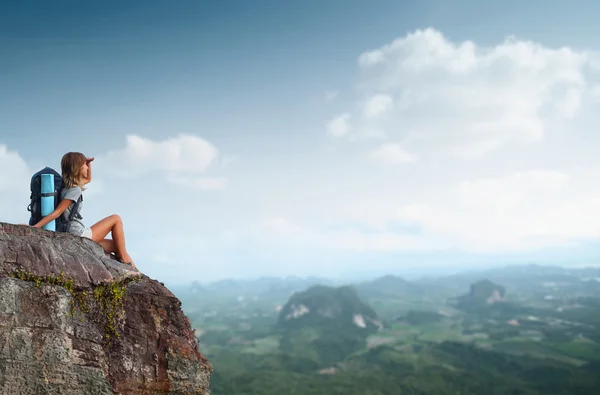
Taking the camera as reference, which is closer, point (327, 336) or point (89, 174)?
point (89, 174)

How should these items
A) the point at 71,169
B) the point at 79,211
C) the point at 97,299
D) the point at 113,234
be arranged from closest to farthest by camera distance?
the point at 97,299 → the point at 71,169 → the point at 79,211 → the point at 113,234

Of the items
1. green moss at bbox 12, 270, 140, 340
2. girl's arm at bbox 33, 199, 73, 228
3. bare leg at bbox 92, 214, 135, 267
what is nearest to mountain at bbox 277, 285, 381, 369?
bare leg at bbox 92, 214, 135, 267

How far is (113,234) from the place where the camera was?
11.3 m

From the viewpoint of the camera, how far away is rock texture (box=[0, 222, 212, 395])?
28.1 ft

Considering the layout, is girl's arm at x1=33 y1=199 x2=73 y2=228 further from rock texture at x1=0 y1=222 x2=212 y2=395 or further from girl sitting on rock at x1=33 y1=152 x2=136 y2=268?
rock texture at x1=0 y1=222 x2=212 y2=395

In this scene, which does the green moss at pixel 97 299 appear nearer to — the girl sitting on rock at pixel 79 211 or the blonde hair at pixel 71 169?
the girl sitting on rock at pixel 79 211

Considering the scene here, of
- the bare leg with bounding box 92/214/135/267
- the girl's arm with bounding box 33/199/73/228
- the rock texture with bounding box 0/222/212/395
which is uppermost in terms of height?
the girl's arm with bounding box 33/199/73/228

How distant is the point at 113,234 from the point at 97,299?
2336mm

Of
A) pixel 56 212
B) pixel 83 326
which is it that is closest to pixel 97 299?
pixel 83 326

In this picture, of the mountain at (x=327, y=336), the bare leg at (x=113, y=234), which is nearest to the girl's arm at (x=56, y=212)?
the bare leg at (x=113, y=234)

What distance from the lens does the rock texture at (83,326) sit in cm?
858

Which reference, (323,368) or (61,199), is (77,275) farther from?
(323,368)

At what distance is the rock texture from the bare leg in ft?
1.45

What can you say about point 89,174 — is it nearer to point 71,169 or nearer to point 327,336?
point 71,169
